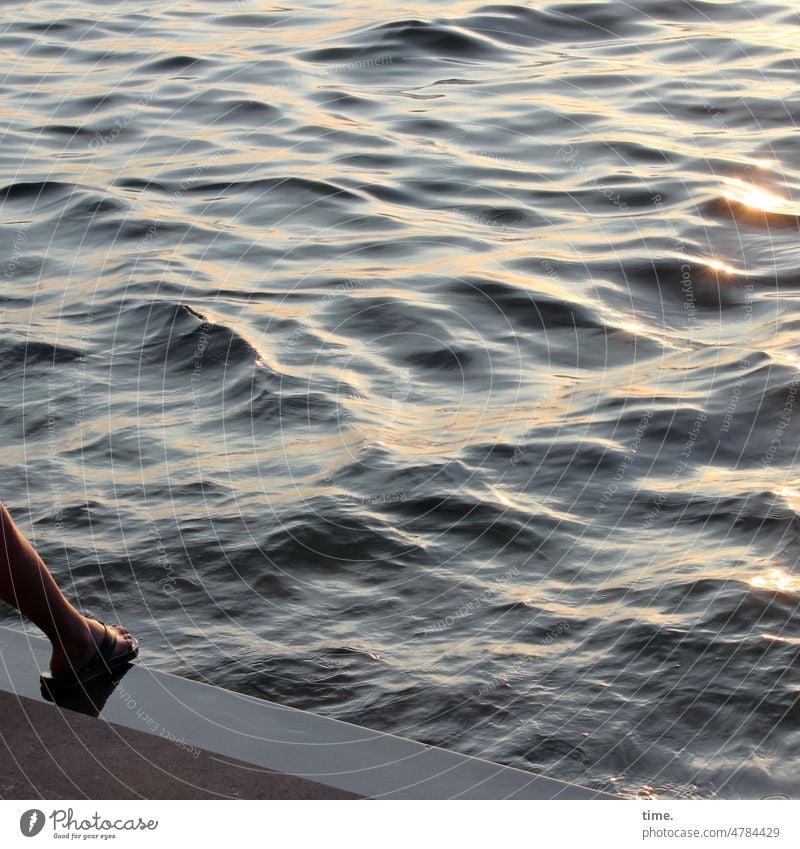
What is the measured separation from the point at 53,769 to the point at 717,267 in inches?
187

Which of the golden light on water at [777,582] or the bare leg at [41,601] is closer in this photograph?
the bare leg at [41,601]

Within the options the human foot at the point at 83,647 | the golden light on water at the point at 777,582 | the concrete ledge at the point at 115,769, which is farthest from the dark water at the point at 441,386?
the concrete ledge at the point at 115,769

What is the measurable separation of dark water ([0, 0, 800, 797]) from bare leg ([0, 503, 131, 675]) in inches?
23.6

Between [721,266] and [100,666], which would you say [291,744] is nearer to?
[100,666]

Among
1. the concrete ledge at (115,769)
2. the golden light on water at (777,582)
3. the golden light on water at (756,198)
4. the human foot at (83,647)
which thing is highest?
the concrete ledge at (115,769)

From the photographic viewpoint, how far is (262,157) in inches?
344

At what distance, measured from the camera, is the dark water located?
4.12m

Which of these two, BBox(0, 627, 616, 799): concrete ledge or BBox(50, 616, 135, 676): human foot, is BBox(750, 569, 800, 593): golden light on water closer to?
BBox(0, 627, 616, 799): concrete ledge

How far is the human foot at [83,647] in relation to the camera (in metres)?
3.58

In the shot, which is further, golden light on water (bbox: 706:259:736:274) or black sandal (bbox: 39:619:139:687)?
golden light on water (bbox: 706:259:736:274)

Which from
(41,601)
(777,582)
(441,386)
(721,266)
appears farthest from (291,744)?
(721,266)

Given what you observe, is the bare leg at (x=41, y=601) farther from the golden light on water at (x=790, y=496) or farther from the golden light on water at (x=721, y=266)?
the golden light on water at (x=721, y=266)

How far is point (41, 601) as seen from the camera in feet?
11.9

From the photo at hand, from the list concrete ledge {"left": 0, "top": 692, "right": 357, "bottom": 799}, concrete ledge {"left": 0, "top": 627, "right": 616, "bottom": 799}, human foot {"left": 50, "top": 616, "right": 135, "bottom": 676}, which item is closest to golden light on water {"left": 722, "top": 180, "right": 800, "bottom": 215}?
human foot {"left": 50, "top": 616, "right": 135, "bottom": 676}
